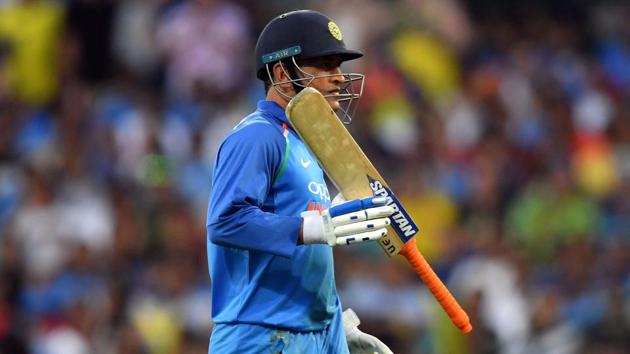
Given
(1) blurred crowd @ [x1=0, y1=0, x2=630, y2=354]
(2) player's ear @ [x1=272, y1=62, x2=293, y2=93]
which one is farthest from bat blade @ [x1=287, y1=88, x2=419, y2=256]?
(1) blurred crowd @ [x1=0, y1=0, x2=630, y2=354]

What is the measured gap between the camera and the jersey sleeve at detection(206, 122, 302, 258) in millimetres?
4289

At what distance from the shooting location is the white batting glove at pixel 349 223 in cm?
422

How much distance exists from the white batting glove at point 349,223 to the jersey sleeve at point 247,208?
5cm

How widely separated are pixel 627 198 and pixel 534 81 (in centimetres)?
181

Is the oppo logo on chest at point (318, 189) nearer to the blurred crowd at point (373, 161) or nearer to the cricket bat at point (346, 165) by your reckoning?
the cricket bat at point (346, 165)

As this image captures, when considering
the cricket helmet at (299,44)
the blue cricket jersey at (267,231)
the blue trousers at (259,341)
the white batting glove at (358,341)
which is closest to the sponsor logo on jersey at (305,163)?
the blue cricket jersey at (267,231)

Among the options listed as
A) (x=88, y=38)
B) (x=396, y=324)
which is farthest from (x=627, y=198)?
(x=88, y=38)

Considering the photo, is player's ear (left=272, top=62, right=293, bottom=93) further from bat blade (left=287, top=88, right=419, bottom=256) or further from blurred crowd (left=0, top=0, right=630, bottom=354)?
blurred crowd (left=0, top=0, right=630, bottom=354)

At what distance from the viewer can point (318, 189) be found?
460 cm

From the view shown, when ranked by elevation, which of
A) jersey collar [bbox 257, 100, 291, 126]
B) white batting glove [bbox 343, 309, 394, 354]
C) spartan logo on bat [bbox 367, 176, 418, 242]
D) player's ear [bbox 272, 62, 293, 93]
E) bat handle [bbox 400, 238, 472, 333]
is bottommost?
white batting glove [bbox 343, 309, 394, 354]

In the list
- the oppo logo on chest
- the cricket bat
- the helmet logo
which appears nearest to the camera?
the cricket bat

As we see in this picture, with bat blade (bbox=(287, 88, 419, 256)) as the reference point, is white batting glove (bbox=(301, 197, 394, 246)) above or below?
below

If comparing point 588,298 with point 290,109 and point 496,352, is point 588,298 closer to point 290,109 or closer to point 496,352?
point 496,352

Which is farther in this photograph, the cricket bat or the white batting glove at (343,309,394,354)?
the white batting glove at (343,309,394,354)
